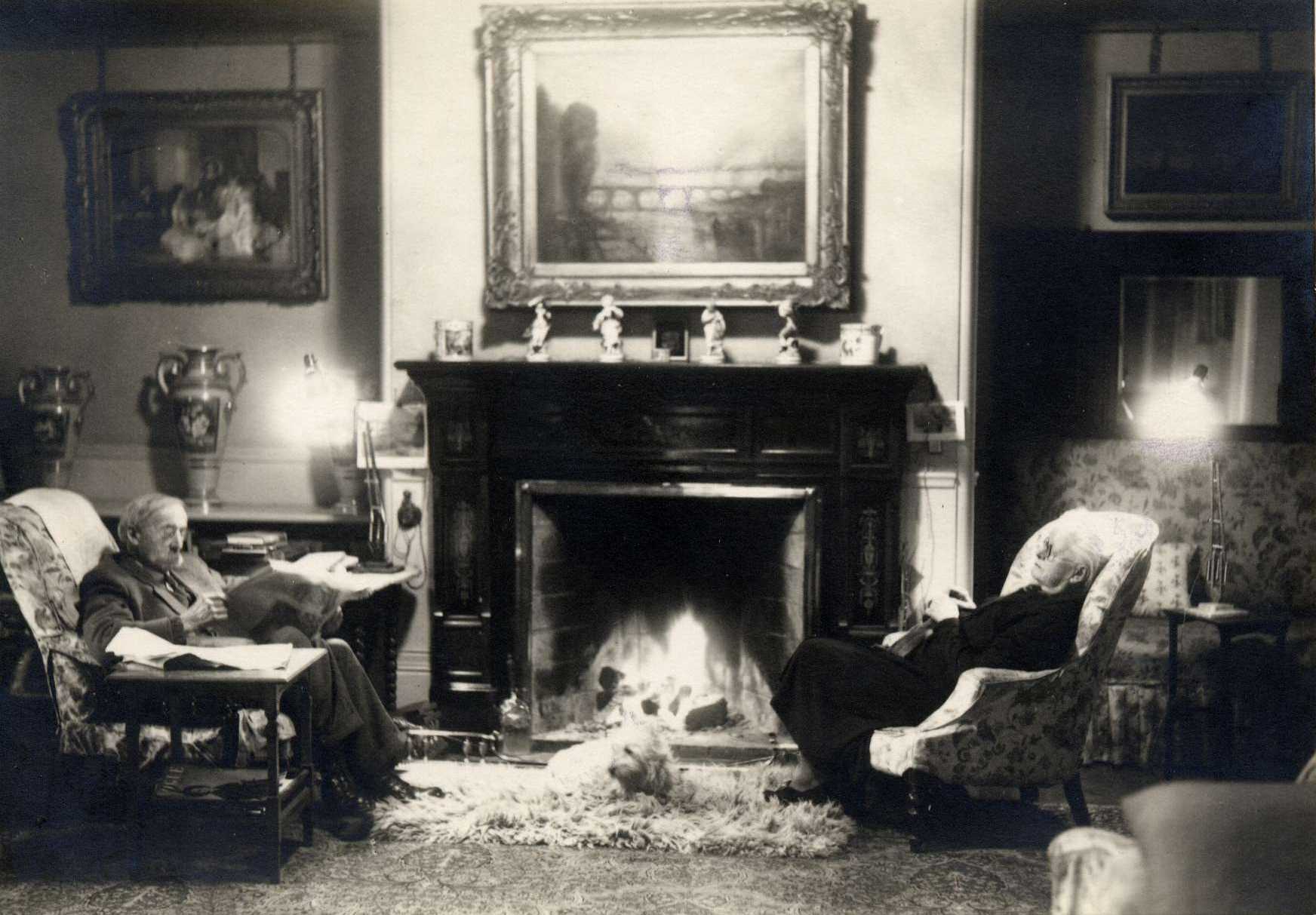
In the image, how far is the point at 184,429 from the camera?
167 inches

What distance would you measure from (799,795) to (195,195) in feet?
10.5

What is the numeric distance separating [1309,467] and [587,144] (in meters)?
2.81

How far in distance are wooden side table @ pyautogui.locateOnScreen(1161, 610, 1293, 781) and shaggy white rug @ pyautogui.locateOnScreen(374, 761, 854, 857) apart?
118 cm

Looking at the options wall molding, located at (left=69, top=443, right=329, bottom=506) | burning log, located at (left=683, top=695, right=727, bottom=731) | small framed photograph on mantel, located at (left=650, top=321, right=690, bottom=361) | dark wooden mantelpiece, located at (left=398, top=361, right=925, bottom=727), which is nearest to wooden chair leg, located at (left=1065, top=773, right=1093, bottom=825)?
dark wooden mantelpiece, located at (left=398, top=361, right=925, bottom=727)

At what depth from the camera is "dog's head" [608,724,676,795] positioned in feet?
11.1

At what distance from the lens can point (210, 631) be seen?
10.7 feet

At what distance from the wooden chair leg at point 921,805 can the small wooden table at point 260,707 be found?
62.9 inches

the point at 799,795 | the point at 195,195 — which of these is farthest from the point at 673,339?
the point at 195,195

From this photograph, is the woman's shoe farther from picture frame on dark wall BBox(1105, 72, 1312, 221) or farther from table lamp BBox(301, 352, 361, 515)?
picture frame on dark wall BBox(1105, 72, 1312, 221)

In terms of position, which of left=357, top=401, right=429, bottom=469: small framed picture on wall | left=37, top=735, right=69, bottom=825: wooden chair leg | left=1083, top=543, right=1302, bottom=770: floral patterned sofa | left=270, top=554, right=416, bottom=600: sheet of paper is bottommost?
left=37, top=735, right=69, bottom=825: wooden chair leg

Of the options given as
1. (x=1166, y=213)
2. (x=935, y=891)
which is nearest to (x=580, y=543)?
(x=935, y=891)

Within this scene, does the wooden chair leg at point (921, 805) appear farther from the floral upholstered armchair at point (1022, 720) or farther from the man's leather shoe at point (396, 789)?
the man's leather shoe at point (396, 789)

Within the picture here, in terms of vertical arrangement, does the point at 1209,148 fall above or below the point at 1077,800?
above

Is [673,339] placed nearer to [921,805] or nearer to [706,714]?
[706,714]
